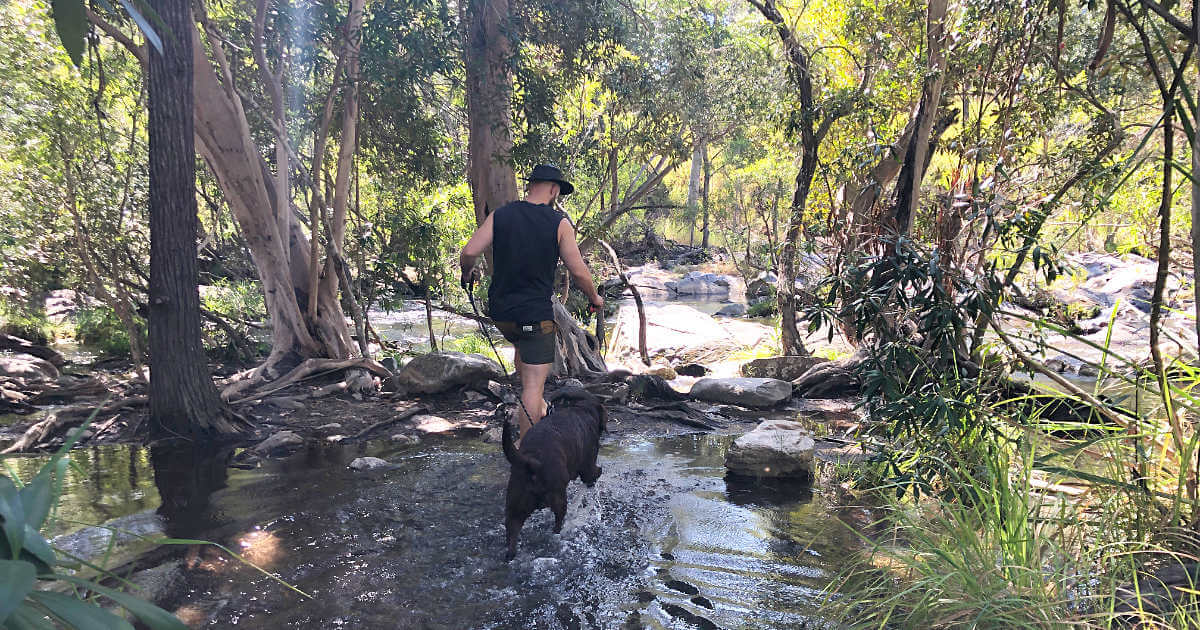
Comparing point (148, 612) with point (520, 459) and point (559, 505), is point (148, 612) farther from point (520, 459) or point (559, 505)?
point (559, 505)

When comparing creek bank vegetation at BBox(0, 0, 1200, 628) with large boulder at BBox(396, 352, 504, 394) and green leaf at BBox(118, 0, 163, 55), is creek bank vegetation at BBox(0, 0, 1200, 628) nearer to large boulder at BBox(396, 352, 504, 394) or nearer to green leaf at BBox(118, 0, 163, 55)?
large boulder at BBox(396, 352, 504, 394)

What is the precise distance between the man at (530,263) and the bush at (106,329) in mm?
8662

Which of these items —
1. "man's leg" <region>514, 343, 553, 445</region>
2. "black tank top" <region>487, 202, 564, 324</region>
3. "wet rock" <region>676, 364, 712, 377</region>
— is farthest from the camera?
"wet rock" <region>676, 364, 712, 377</region>

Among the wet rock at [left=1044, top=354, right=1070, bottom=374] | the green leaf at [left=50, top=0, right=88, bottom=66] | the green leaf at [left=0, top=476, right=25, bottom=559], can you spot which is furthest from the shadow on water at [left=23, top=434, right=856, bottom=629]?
the wet rock at [left=1044, top=354, right=1070, bottom=374]

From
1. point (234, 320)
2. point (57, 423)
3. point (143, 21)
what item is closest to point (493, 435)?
point (57, 423)

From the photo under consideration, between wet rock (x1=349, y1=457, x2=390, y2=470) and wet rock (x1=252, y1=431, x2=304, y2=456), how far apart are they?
2.85ft

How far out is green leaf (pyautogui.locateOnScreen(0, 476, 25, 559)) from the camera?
1.00 meters

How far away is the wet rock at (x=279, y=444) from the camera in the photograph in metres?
6.15

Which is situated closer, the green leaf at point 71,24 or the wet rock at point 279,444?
the green leaf at point 71,24

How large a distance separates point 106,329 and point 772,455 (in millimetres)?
12439

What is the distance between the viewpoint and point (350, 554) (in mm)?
3885

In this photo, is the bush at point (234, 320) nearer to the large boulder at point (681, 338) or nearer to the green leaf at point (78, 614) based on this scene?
the large boulder at point (681, 338)

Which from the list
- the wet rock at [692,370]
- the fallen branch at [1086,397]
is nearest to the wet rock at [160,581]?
the fallen branch at [1086,397]

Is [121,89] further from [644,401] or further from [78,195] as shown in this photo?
[644,401]
